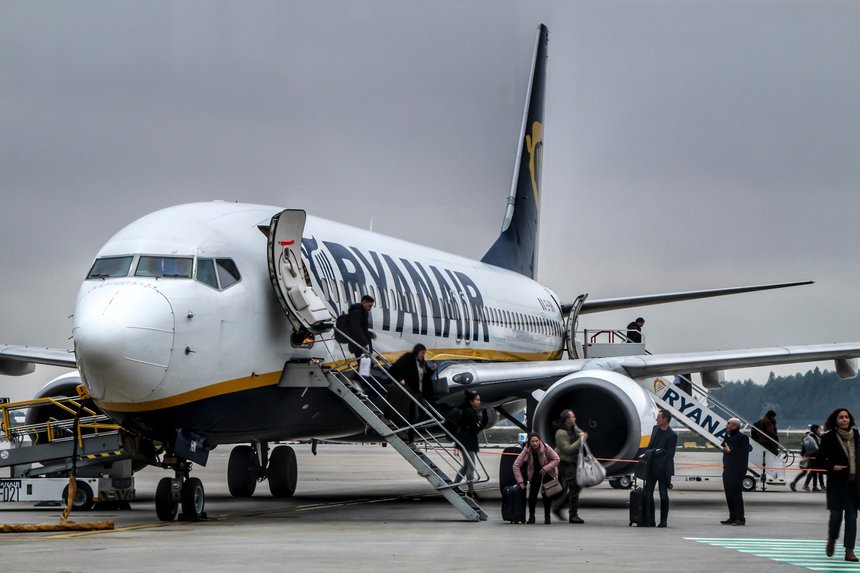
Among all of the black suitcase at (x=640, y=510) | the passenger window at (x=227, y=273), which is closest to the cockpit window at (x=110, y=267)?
the passenger window at (x=227, y=273)

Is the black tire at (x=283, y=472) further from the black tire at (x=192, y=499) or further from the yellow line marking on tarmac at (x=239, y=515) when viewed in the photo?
the black tire at (x=192, y=499)

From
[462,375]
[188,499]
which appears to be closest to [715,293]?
[462,375]

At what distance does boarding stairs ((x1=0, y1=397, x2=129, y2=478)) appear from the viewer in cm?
1592

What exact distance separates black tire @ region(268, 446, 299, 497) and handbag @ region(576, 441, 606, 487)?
21.2 ft

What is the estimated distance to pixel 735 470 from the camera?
53.8 feet

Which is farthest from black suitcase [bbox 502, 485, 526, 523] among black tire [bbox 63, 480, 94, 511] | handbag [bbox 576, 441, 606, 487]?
black tire [bbox 63, 480, 94, 511]

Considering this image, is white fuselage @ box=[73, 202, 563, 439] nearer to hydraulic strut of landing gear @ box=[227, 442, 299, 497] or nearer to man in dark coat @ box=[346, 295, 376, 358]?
man in dark coat @ box=[346, 295, 376, 358]

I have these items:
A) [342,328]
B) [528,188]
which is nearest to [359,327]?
[342,328]

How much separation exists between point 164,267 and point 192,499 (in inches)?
108

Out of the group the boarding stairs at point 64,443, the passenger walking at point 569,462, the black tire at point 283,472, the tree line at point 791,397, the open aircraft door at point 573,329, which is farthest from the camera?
the tree line at point 791,397

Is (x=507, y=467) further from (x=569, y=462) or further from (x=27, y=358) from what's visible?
(x=27, y=358)

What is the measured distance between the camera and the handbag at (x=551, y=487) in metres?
16.4

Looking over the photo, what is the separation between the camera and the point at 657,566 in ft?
→ 35.4

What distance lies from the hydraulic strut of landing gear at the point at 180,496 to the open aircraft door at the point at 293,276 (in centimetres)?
216
